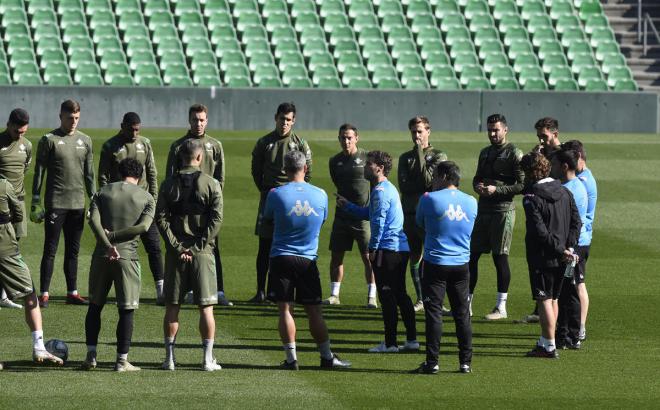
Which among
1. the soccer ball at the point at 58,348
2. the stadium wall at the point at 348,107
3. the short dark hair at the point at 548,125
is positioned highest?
the stadium wall at the point at 348,107

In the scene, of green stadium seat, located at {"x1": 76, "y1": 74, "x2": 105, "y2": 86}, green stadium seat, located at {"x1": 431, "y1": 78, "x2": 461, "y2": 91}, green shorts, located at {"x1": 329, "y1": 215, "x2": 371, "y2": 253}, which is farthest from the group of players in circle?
green stadium seat, located at {"x1": 431, "y1": 78, "x2": 461, "y2": 91}

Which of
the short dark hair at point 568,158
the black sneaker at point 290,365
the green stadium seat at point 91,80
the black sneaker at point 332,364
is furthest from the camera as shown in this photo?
the green stadium seat at point 91,80

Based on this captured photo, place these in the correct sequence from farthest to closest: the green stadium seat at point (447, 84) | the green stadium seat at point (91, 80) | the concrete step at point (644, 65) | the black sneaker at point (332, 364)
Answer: the concrete step at point (644, 65) < the green stadium seat at point (447, 84) < the green stadium seat at point (91, 80) < the black sneaker at point (332, 364)

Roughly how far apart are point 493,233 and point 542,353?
7.52ft

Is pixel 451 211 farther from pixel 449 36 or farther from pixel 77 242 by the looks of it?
pixel 449 36

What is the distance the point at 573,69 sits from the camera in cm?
3409

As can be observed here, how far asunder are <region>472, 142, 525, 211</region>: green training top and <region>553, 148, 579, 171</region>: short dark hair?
1368mm

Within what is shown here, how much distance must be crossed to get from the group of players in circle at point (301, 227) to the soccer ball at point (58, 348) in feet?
0.31

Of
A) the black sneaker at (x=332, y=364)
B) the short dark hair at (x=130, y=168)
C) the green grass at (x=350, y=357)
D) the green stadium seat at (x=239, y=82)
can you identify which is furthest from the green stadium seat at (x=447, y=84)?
the short dark hair at (x=130, y=168)

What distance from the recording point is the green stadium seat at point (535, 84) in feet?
108

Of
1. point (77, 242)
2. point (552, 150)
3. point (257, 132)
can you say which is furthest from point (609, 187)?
point (77, 242)

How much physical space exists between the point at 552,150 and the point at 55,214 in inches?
209

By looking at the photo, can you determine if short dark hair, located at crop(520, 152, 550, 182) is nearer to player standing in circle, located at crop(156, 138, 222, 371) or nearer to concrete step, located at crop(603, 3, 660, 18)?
player standing in circle, located at crop(156, 138, 222, 371)

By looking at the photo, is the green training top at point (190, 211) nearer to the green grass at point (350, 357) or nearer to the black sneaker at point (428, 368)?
the green grass at point (350, 357)
